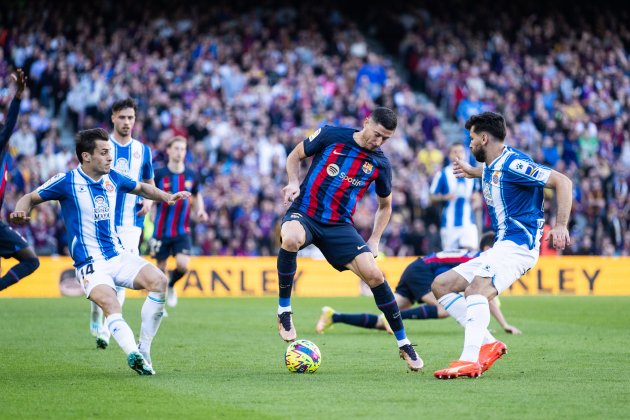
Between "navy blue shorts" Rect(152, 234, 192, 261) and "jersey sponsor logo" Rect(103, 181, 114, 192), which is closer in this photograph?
"jersey sponsor logo" Rect(103, 181, 114, 192)

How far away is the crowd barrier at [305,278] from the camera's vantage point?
2188cm

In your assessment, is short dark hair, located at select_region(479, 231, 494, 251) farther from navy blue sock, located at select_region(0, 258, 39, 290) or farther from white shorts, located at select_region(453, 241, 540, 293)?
navy blue sock, located at select_region(0, 258, 39, 290)

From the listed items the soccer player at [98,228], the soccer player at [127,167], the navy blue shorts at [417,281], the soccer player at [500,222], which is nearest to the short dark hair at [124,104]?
the soccer player at [127,167]

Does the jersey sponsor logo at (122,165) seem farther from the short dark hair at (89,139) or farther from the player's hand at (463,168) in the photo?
the player's hand at (463,168)

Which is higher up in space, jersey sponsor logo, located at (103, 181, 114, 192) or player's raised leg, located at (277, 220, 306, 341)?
jersey sponsor logo, located at (103, 181, 114, 192)

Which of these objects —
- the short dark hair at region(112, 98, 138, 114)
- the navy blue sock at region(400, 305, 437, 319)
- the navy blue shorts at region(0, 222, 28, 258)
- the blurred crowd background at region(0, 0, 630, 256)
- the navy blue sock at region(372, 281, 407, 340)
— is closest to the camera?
the navy blue sock at region(372, 281, 407, 340)

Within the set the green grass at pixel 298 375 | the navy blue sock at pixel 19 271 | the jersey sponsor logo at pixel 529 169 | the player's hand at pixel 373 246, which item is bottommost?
the green grass at pixel 298 375

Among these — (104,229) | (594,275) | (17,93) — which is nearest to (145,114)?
(594,275)

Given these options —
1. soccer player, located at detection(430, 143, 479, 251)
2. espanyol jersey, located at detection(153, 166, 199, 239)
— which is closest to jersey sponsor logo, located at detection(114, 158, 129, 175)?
espanyol jersey, located at detection(153, 166, 199, 239)

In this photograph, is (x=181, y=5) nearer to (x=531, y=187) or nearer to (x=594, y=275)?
(x=594, y=275)

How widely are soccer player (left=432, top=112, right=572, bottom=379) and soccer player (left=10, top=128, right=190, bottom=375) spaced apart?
106 inches

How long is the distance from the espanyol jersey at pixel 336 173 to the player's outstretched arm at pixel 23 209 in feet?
7.66

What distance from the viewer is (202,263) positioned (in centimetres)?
2267

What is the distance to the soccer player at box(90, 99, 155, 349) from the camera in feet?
39.7
